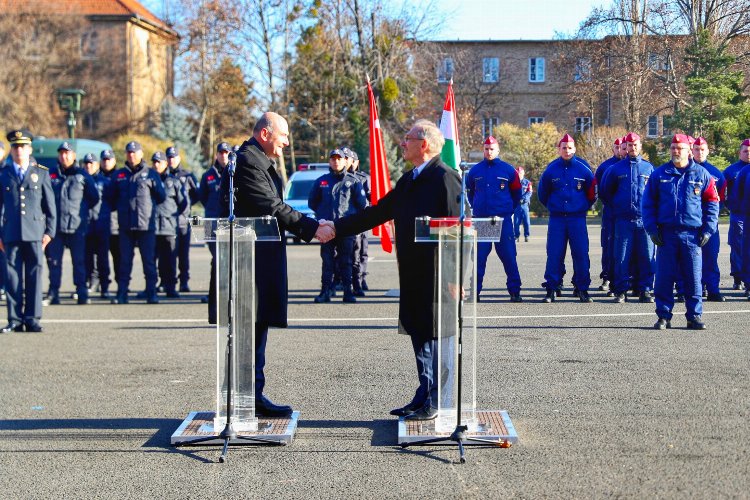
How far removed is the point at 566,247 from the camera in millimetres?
14836

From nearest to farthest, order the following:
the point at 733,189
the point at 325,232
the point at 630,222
A: the point at 325,232 → the point at 630,222 → the point at 733,189

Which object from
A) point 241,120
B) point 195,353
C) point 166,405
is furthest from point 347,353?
point 241,120

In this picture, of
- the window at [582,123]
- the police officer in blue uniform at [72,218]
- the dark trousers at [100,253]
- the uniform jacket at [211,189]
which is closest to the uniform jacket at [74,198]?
the police officer in blue uniform at [72,218]

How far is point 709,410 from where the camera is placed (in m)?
7.48

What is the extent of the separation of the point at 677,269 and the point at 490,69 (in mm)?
55031

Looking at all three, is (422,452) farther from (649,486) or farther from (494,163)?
(494,163)

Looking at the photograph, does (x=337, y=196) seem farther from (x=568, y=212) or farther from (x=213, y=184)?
(x=568, y=212)

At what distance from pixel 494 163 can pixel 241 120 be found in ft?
144

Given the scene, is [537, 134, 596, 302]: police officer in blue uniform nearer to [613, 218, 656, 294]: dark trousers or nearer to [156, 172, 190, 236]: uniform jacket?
[613, 218, 656, 294]: dark trousers

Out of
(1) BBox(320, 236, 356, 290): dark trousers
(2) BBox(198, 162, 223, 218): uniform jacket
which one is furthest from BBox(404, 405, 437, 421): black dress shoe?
(2) BBox(198, 162, 223, 218): uniform jacket

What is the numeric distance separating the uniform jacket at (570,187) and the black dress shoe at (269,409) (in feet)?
26.7

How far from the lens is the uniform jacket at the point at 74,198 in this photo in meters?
15.3

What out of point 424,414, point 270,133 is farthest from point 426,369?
point 270,133

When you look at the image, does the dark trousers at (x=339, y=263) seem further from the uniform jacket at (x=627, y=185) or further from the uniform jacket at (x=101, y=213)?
the uniform jacket at (x=627, y=185)
